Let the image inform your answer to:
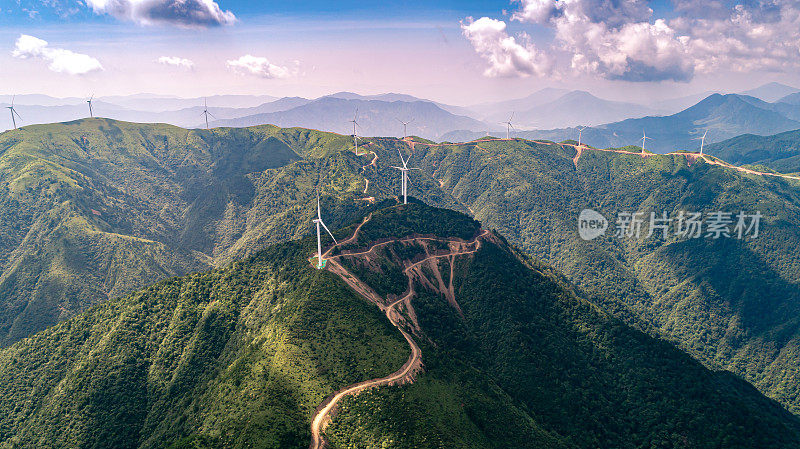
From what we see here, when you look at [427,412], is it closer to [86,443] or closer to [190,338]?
[190,338]

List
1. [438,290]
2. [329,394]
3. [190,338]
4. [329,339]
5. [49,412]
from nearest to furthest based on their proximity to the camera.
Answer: [329,394], [329,339], [49,412], [190,338], [438,290]

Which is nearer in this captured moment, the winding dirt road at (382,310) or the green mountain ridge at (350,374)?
the winding dirt road at (382,310)

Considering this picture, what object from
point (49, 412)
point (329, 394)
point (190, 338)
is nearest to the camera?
point (329, 394)

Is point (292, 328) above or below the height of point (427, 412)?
above

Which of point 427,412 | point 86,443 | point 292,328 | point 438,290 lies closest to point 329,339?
point 292,328

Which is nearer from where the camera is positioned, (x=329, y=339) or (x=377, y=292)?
(x=329, y=339)

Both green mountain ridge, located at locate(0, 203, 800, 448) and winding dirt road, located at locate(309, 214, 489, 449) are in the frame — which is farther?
green mountain ridge, located at locate(0, 203, 800, 448)
